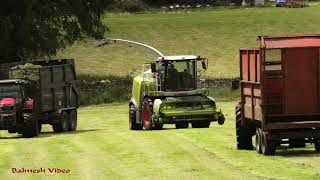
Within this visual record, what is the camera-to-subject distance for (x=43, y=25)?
57062 millimetres

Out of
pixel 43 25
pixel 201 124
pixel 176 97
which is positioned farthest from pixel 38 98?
pixel 43 25

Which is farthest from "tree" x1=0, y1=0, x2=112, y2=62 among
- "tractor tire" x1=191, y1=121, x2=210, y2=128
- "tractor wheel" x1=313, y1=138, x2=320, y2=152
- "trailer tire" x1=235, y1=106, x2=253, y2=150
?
"tractor wheel" x1=313, y1=138, x2=320, y2=152

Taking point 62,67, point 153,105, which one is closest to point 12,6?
point 62,67

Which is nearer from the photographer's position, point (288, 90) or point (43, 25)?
point (288, 90)

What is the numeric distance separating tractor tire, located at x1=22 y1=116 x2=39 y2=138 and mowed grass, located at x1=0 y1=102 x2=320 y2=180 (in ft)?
9.53

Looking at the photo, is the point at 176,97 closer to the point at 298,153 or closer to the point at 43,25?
the point at 298,153

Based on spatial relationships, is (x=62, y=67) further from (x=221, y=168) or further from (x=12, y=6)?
(x=12, y=6)

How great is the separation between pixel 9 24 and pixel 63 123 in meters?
22.0

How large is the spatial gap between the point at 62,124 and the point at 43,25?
85.0 ft

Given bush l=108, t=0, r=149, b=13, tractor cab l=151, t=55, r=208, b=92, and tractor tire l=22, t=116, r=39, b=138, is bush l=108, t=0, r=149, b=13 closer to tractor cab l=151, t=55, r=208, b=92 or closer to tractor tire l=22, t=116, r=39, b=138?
tractor cab l=151, t=55, r=208, b=92

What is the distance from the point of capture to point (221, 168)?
1612 centimetres

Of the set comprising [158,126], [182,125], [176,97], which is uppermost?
[176,97]

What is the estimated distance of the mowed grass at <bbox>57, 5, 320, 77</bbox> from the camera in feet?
235

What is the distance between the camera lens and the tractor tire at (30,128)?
28.4 metres
